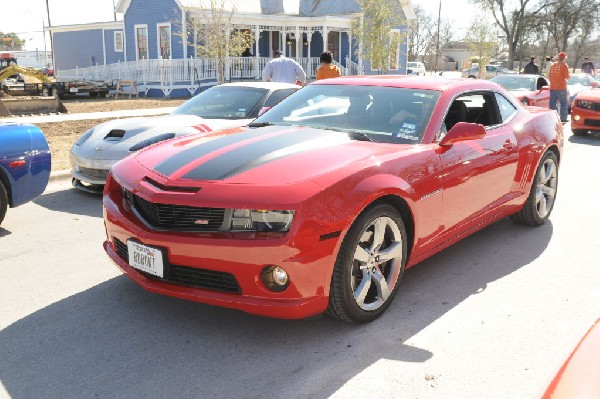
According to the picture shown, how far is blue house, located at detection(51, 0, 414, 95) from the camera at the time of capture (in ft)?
89.5

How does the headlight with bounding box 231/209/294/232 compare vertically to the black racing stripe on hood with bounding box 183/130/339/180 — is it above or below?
below

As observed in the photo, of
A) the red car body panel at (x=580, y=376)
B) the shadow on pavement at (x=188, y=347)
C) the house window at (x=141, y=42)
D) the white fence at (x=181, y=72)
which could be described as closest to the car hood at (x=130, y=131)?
the shadow on pavement at (x=188, y=347)

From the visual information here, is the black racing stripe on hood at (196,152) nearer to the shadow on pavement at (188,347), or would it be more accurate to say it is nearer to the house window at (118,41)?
the shadow on pavement at (188,347)

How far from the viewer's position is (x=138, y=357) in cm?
331

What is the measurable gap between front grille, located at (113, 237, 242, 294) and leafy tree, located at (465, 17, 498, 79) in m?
37.7

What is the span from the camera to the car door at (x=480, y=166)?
171 inches

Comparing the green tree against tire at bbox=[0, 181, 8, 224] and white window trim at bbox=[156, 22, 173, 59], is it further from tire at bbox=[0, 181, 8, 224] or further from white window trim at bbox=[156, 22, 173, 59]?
tire at bbox=[0, 181, 8, 224]

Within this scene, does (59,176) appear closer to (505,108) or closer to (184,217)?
(184,217)

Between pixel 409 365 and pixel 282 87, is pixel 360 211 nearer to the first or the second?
pixel 409 365

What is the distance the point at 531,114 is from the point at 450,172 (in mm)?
2076

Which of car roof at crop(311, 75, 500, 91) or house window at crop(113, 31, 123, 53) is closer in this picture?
car roof at crop(311, 75, 500, 91)

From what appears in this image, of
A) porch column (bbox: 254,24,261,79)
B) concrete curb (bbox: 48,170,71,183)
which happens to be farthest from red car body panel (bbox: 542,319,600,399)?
porch column (bbox: 254,24,261,79)

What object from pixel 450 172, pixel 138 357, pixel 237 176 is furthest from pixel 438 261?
pixel 138 357

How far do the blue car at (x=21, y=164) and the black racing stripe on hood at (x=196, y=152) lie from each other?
7.61 feet
